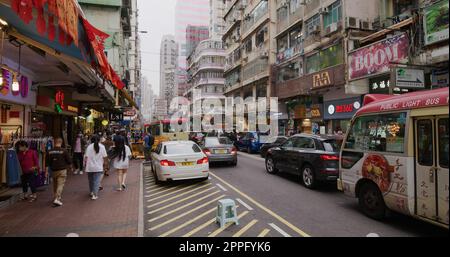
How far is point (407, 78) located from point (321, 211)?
339 centimetres

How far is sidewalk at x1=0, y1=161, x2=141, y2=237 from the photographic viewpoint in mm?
5512

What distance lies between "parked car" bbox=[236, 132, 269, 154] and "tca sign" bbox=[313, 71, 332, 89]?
18.8ft

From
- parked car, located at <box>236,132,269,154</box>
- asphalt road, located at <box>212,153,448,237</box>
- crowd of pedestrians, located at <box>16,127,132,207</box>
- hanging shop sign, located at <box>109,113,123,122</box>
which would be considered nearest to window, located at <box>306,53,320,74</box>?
parked car, located at <box>236,132,269,154</box>

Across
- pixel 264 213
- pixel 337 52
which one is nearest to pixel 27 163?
pixel 264 213

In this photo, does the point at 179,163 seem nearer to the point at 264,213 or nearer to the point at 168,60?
the point at 264,213

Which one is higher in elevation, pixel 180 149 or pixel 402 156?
pixel 402 156

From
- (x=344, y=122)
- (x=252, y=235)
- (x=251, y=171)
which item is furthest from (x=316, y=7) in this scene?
(x=252, y=235)

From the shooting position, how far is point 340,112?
21.9 m

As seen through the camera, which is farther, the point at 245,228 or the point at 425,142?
the point at 245,228

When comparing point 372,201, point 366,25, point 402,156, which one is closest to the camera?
point 402,156

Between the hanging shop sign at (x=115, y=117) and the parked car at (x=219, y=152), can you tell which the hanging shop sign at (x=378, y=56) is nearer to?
the parked car at (x=219, y=152)

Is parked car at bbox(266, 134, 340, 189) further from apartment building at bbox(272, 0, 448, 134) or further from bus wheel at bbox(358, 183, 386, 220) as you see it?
apartment building at bbox(272, 0, 448, 134)

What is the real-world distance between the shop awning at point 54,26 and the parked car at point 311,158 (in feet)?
23.2

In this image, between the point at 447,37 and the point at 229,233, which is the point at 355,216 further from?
the point at 447,37
